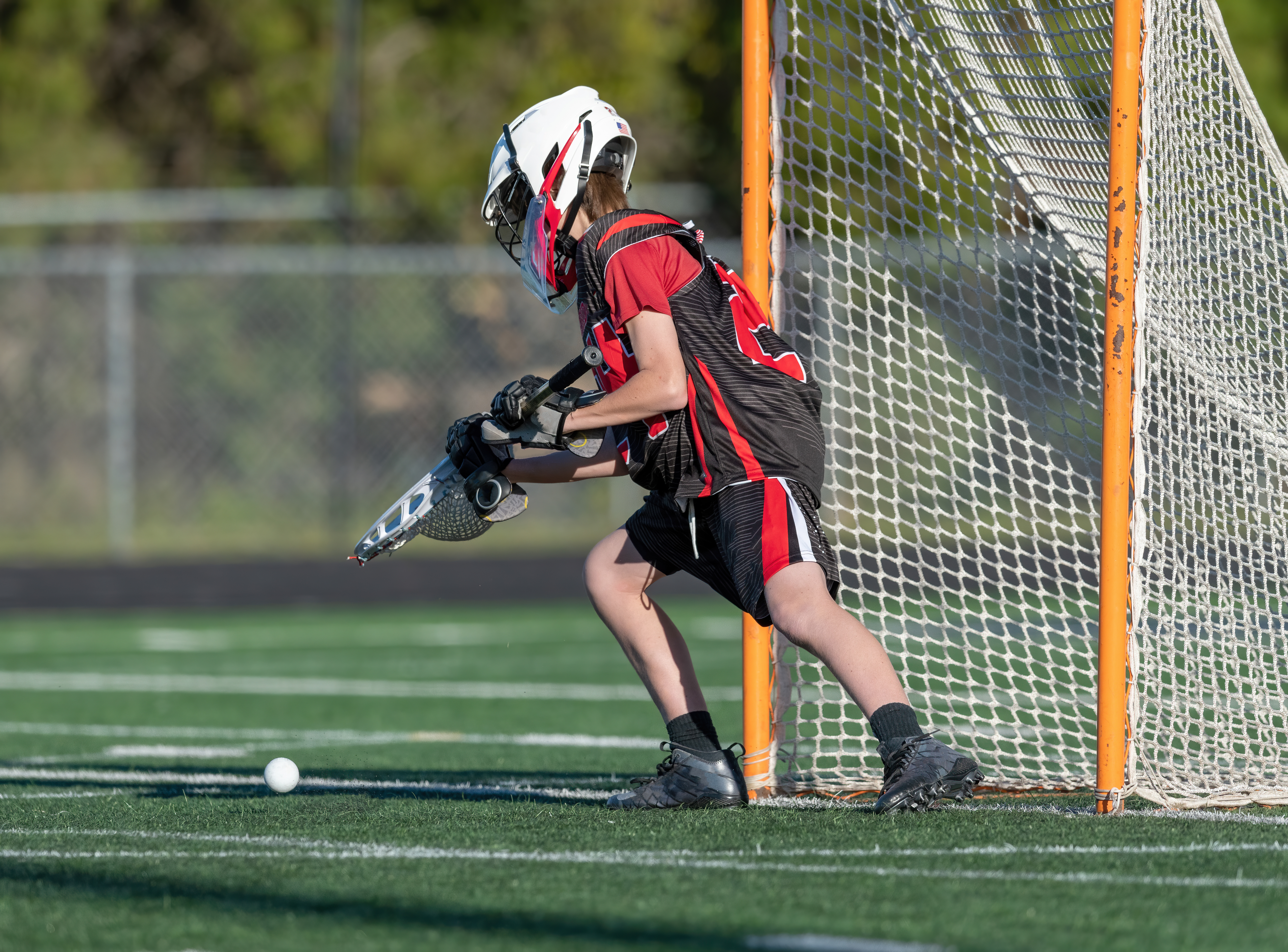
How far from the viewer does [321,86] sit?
73.3ft

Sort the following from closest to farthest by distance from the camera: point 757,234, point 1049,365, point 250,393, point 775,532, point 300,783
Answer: point 775,532
point 757,234
point 300,783
point 1049,365
point 250,393

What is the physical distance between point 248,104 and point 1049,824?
19.8 metres

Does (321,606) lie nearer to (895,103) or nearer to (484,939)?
(895,103)

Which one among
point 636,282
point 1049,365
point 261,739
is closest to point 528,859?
point 636,282

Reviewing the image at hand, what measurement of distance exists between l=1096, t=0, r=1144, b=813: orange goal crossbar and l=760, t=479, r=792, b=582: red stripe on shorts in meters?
0.85

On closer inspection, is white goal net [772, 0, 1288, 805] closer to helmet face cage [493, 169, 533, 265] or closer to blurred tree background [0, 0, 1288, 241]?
helmet face cage [493, 169, 533, 265]

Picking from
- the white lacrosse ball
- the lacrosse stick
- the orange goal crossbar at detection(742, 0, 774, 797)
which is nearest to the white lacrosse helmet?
the lacrosse stick

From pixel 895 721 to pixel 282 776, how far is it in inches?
77.8

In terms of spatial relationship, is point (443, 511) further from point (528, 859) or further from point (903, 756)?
point (903, 756)

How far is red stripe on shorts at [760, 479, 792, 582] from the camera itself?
466 centimetres

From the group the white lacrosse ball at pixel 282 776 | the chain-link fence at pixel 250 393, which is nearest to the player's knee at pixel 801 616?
the white lacrosse ball at pixel 282 776

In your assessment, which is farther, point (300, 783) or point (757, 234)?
point (300, 783)

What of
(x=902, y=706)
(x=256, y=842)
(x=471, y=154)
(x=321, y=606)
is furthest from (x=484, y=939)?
(x=471, y=154)

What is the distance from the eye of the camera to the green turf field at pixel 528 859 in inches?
135
